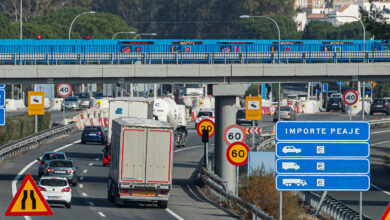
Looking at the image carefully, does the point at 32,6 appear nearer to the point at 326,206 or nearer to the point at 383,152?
the point at 383,152

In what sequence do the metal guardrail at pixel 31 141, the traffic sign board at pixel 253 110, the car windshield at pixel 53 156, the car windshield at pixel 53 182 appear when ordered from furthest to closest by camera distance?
the metal guardrail at pixel 31 141 < the traffic sign board at pixel 253 110 < the car windshield at pixel 53 156 < the car windshield at pixel 53 182

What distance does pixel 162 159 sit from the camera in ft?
102

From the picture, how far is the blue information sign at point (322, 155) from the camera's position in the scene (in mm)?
17734

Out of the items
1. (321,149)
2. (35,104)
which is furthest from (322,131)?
(35,104)

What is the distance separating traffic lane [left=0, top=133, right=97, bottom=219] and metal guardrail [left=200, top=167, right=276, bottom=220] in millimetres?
5234

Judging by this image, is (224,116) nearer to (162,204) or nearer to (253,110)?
(253,110)

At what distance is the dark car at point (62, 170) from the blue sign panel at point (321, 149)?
21.8m

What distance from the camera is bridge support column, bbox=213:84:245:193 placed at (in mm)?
38375

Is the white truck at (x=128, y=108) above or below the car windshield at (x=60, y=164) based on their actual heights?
above

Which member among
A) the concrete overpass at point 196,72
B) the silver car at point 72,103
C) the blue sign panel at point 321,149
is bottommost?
the silver car at point 72,103

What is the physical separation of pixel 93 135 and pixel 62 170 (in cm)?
2249

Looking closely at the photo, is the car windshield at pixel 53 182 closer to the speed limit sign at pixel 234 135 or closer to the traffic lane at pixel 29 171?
the traffic lane at pixel 29 171

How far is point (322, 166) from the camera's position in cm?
1803

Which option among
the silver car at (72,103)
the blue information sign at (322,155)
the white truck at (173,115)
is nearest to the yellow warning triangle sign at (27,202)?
the blue information sign at (322,155)
